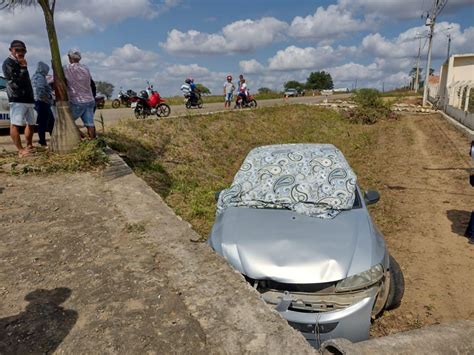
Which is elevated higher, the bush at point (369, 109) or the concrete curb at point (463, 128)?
the bush at point (369, 109)

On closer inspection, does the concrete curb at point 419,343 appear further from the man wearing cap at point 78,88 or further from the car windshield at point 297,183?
the man wearing cap at point 78,88

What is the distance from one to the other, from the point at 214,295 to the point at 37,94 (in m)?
6.09

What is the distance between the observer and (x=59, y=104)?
6363 mm

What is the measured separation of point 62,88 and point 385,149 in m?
12.6

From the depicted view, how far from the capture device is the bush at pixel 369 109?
23219 mm

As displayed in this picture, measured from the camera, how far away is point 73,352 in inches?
88.6

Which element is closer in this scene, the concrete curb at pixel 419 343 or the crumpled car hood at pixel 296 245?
the concrete curb at pixel 419 343

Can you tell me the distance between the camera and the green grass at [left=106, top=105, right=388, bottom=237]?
8156mm

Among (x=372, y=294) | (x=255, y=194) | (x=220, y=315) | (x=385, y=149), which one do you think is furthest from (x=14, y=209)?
(x=385, y=149)

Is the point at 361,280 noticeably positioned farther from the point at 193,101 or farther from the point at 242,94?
the point at 242,94

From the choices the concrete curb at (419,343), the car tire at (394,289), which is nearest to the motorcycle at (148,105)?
the car tire at (394,289)

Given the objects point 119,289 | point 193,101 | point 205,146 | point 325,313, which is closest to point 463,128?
point 205,146

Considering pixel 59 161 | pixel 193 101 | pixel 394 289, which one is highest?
pixel 193 101

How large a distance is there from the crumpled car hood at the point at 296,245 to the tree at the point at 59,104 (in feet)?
12.9
